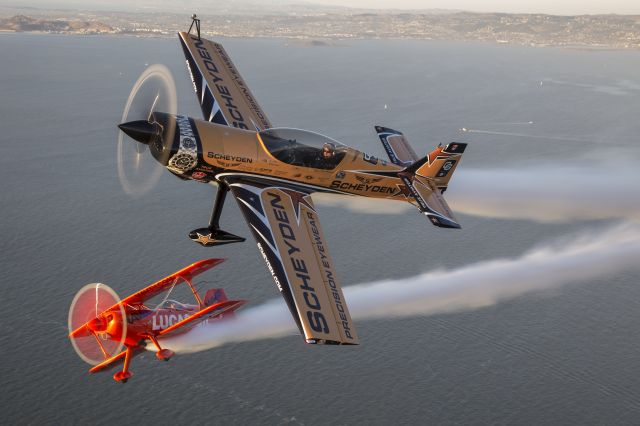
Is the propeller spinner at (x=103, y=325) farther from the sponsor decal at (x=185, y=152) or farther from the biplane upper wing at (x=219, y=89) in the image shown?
the biplane upper wing at (x=219, y=89)

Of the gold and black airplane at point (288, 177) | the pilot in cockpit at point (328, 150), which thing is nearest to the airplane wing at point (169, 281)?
the gold and black airplane at point (288, 177)

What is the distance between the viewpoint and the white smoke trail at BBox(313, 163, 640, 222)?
264 ft

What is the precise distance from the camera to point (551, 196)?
79750mm

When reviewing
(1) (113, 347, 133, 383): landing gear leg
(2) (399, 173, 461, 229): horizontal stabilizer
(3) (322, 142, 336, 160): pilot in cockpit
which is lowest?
(1) (113, 347, 133, 383): landing gear leg

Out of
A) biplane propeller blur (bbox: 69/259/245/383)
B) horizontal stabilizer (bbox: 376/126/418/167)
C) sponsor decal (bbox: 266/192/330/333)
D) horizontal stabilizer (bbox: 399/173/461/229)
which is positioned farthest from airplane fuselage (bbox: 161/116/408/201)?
→ biplane propeller blur (bbox: 69/259/245/383)

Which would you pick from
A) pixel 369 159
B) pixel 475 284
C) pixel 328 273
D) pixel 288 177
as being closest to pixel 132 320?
pixel 288 177

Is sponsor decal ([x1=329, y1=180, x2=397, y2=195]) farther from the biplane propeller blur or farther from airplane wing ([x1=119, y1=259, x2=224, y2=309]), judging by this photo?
airplane wing ([x1=119, y1=259, x2=224, y2=309])

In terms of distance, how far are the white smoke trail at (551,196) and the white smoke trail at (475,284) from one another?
5.62 metres

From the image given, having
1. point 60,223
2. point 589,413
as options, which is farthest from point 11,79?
point 589,413

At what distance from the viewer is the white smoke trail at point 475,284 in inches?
2744

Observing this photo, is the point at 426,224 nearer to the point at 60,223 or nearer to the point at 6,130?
the point at 60,223

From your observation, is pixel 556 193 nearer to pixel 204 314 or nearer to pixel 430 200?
pixel 430 200

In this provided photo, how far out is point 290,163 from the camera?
2669 centimetres

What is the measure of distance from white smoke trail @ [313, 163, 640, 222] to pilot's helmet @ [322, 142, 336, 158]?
1595 inches
